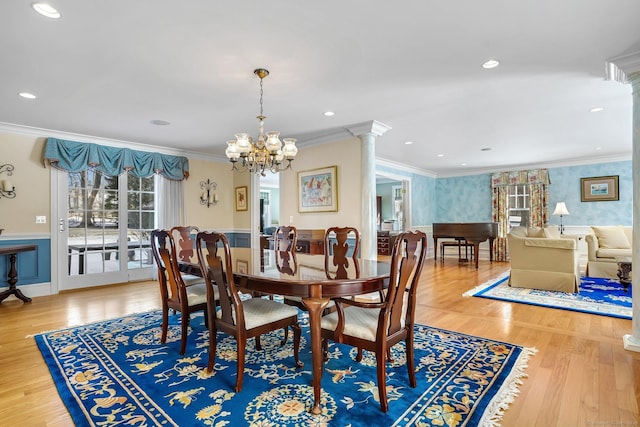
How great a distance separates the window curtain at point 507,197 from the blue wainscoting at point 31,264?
8799 millimetres

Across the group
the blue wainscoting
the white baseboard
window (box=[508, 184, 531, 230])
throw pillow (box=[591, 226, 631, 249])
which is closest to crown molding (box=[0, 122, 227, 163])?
the blue wainscoting

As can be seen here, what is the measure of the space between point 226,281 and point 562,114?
460 centimetres

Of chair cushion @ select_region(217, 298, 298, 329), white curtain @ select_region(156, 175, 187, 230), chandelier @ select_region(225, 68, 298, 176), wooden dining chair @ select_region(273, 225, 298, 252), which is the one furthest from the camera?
white curtain @ select_region(156, 175, 187, 230)

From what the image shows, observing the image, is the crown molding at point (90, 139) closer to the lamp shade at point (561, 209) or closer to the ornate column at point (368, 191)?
the ornate column at point (368, 191)

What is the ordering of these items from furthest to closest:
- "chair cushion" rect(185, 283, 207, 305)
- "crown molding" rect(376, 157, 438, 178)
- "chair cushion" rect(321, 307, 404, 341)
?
"crown molding" rect(376, 157, 438, 178), "chair cushion" rect(185, 283, 207, 305), "chair cushion" rect(321, 307, 404, 341)

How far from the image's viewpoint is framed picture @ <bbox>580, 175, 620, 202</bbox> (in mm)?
7289

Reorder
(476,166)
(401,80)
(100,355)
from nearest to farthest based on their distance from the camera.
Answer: (100,355)
(401,80)
(476,166)

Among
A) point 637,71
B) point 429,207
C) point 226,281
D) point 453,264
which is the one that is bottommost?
point 453,264

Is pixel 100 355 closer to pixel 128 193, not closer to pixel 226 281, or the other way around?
pixel 226 281

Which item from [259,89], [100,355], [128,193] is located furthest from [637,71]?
[128,193]

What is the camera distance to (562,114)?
4.29m

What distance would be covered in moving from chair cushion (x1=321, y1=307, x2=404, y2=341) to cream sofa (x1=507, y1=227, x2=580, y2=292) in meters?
3.81

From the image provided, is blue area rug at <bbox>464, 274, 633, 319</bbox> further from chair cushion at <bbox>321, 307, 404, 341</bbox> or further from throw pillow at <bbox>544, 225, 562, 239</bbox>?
chair cushion at <bbox>321, 307, 404, 341</bbox>

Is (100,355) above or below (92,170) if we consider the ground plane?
below
